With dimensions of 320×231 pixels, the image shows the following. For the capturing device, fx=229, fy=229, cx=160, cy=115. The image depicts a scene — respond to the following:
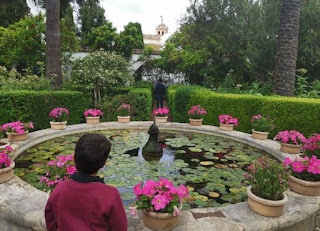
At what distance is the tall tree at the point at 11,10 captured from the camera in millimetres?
18250

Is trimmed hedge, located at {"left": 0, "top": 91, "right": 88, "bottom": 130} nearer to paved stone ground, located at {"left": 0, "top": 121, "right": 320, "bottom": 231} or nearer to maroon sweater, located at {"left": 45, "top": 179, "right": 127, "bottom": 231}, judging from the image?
paved stone ground, located at {"left": 0, "top": 121, "right": 320, "bottom": 231}

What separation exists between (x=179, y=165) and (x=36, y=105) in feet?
16.9

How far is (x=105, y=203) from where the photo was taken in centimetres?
138

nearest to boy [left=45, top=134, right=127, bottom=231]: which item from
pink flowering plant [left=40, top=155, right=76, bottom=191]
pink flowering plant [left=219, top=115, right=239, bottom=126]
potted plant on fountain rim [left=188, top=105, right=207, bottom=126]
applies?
pink flowering plant [left=40, top=155, right=76, bottom=191]

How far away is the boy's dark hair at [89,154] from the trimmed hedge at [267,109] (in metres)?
6.30

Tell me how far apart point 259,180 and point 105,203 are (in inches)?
79.5

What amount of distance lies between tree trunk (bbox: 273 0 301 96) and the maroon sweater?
8.34m

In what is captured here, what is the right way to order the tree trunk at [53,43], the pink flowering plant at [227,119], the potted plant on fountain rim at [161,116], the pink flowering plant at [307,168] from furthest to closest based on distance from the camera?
the tree trunk at [53,43] < the potted plant on fountain rim at [161,116] < the pink flowering plant at [227,119] < the pink flowering plant at [307,168]

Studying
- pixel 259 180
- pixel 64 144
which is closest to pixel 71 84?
pixel 64 144

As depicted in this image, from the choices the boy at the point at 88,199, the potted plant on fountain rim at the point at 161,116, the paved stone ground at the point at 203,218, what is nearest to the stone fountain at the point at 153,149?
the paved stone ground at the point at 203,218

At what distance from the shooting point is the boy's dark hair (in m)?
1.43

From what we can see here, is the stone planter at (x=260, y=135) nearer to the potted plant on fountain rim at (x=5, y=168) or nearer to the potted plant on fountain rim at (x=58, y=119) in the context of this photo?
the potted plant on fountain rim at (x=58, y=119)

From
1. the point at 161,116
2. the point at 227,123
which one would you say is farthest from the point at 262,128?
the point at 161,116

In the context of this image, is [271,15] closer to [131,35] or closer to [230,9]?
[230,9]
